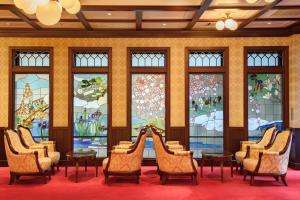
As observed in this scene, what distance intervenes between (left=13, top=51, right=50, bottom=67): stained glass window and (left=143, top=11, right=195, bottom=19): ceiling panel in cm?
286

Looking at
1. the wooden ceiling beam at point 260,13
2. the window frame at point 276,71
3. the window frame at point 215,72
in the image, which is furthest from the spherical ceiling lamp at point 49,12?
the window frame at point 276,71

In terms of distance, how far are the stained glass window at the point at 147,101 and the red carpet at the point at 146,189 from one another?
2.03m

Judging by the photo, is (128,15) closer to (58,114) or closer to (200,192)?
(58,114)

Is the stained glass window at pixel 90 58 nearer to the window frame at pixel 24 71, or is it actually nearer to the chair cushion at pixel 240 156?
the window frame at pixel 24 71

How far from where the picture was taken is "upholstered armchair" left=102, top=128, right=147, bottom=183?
669 centimetres

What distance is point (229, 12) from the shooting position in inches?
289

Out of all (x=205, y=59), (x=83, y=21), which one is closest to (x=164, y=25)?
(x=205, y=59)

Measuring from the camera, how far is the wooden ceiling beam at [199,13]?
21.5 feet

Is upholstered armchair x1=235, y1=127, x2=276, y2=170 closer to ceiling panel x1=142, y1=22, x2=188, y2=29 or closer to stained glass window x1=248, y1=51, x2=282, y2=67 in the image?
stained glass window x1=248, y1=51, x2=282, y2=67

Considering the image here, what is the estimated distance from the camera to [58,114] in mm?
9023

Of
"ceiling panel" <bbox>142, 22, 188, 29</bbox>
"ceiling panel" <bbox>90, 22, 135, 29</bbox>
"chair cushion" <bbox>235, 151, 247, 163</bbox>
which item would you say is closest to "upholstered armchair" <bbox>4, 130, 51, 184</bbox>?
"ceiling panel" <bbox>90, 22, 135, 29</bbox>

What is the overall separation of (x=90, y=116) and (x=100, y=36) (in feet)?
6.48

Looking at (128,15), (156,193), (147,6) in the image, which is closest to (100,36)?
(128,15)

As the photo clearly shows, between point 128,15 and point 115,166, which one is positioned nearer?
point 115,166
